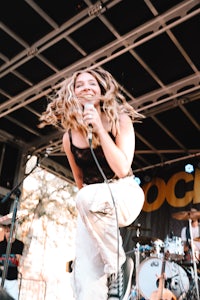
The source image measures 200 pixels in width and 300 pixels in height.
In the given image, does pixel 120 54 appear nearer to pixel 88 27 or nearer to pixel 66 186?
pixel 88 27

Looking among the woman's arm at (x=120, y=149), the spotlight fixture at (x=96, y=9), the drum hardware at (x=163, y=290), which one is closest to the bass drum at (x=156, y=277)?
the drum hardware at (x=163, y=290)

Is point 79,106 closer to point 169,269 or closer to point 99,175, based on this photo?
point 99,175

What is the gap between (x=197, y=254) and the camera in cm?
629

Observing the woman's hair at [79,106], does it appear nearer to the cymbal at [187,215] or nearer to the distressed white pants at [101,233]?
the distressed white pants at [101,233]

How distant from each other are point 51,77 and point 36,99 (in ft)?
3.08

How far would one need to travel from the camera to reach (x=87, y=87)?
186cm

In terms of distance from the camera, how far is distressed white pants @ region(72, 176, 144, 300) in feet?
4.95

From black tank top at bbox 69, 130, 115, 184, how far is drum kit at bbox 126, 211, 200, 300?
4469 millimetres

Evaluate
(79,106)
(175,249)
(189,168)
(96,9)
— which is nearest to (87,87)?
(79,106)

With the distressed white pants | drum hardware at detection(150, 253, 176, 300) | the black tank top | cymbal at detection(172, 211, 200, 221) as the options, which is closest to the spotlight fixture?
cymbal at detection(172, 211, 200, 221)

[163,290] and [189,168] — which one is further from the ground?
[189,168]

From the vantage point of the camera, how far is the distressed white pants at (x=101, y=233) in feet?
4.95

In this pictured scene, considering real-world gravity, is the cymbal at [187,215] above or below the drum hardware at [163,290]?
above

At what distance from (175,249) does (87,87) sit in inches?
194
